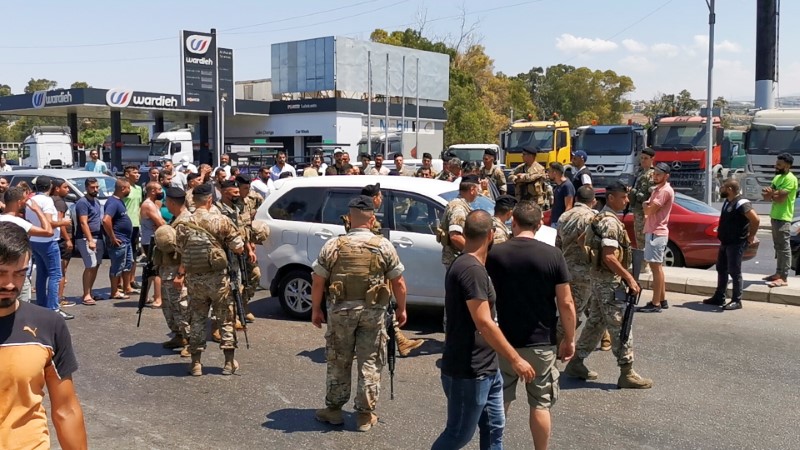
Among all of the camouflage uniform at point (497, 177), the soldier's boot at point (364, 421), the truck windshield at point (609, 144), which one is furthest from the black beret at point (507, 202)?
the truck windshield at point (609, 144)

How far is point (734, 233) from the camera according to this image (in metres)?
9.36

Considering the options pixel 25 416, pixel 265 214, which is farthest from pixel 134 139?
pixel 25 416

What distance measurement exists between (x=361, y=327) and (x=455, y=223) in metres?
1.94

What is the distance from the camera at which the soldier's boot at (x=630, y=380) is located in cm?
660

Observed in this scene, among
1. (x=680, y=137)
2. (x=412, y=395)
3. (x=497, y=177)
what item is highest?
(x=680, y=137)

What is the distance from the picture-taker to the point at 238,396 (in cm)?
650

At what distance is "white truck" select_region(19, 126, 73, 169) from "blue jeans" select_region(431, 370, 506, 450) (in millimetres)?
34253

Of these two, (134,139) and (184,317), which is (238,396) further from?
(134,139)

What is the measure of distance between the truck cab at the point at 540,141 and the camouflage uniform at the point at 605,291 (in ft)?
69.1

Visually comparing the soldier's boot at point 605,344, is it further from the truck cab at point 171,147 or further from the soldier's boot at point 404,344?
the truck cab at point 171,147

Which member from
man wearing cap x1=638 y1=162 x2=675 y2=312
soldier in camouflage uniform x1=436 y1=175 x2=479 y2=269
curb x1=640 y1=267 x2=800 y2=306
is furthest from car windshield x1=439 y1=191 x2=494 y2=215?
curb x1=640 y1=267 x2=800 y2=306

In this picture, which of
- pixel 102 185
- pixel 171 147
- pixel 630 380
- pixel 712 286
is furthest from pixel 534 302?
pixel 171 147

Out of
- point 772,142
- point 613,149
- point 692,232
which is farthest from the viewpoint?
point 613,149

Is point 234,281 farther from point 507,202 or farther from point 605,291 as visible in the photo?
point 605,291
